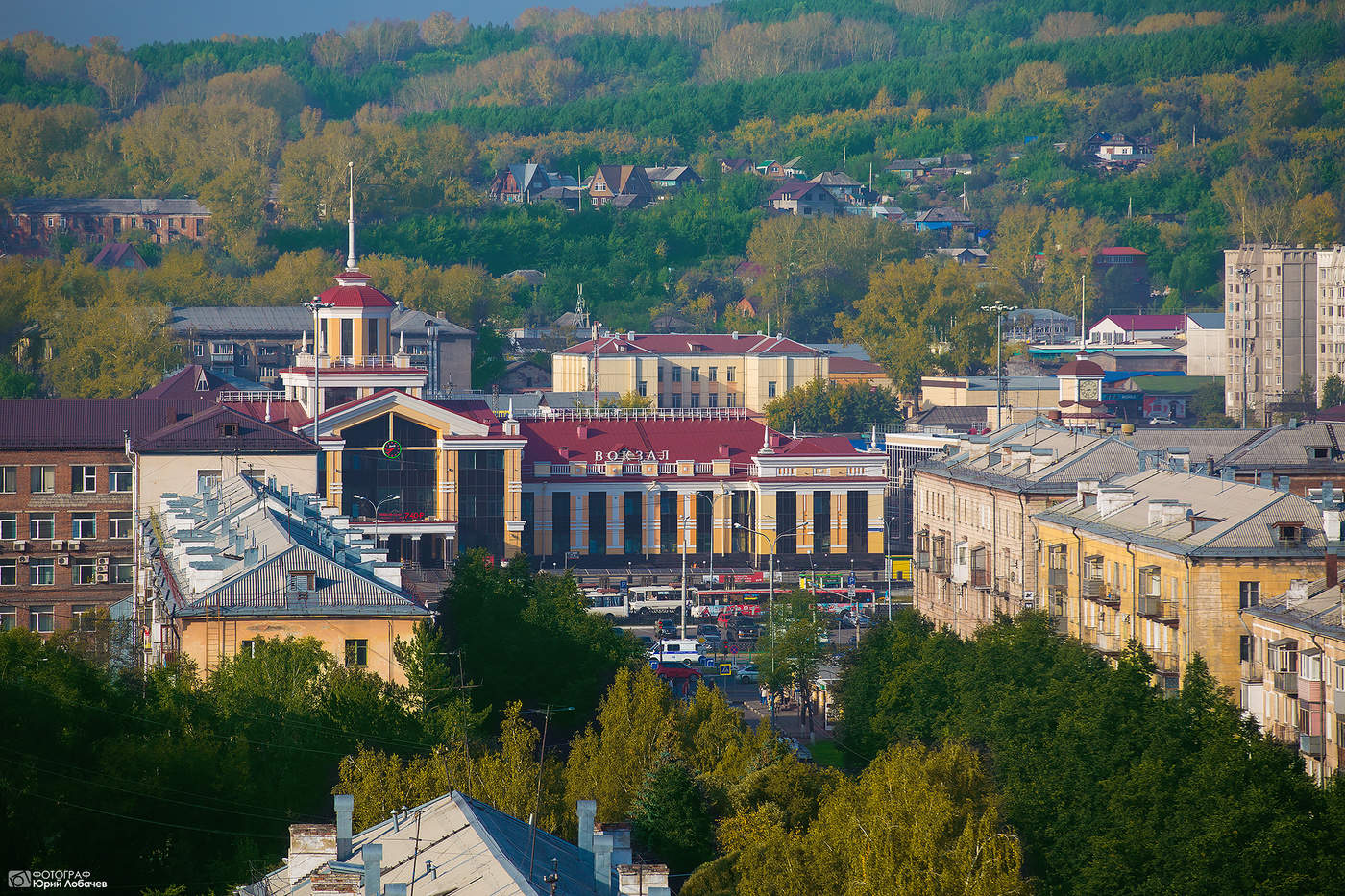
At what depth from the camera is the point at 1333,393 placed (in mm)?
143875

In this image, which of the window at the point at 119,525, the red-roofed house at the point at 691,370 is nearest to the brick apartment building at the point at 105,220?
the red-roofed house at the point at 691,370

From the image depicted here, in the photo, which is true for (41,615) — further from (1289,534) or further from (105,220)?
(105,220)

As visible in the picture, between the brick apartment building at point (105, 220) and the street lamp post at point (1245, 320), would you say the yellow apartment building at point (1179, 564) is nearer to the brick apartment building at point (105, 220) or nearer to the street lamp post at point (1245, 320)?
the street lamp post at point (1245, 320)

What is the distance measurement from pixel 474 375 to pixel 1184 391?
48.5 m

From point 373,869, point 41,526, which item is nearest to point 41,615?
point 41,526

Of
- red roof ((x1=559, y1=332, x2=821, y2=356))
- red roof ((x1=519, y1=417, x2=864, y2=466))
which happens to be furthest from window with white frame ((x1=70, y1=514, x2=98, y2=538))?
red roof ((x1=559, y1=332, x2=821, y2=356))

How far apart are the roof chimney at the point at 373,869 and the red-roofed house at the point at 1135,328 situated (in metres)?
148

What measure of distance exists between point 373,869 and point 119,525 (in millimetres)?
55150

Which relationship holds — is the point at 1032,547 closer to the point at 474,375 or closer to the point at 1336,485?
the point at 1336,485

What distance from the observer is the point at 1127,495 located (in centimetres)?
5975

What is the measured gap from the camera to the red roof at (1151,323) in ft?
572

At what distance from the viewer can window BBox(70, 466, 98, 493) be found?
78.2 meters

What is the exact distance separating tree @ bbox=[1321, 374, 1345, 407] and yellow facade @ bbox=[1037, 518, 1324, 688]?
3506 inches

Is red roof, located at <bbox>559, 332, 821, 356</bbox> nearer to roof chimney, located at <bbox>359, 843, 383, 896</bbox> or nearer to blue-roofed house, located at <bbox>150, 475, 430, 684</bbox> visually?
blue-roofed house, located at <bbox>150, 475, 430, 684</bbox>
